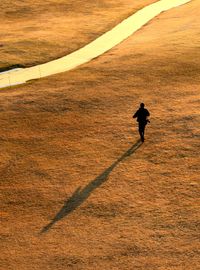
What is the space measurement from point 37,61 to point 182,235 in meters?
21.3

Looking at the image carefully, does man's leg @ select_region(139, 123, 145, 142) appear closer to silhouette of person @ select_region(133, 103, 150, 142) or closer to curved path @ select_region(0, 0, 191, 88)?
silhouette of person @ select_region(133, 103, 150, 142)

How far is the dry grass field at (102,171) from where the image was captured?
12758mm

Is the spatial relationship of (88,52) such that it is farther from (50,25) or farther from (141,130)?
(141,130)

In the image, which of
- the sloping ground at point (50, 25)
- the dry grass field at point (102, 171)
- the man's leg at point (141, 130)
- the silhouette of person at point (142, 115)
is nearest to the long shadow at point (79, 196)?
the dry grass field at point (102, 171)

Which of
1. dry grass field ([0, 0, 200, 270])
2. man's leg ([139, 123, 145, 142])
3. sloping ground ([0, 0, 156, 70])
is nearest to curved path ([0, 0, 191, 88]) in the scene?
sloping ground ([0, 0, 156, 70])

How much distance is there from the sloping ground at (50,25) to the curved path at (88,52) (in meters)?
0.85

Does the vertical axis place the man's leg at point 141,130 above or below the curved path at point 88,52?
above

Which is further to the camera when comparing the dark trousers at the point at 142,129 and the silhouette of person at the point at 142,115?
the dark trousers at the point at 142,129

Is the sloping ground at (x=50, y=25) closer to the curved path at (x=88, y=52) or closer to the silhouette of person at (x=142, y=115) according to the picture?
the curved path at (x=88, y=52)

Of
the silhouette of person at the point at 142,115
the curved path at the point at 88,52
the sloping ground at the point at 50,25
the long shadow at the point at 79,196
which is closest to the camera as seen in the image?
the long shadow at the point at 79,196

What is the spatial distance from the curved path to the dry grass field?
2684mm

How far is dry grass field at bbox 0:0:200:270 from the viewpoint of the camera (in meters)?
12.8

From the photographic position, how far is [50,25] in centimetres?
4022

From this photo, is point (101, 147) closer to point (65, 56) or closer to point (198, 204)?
point (198, 204)
